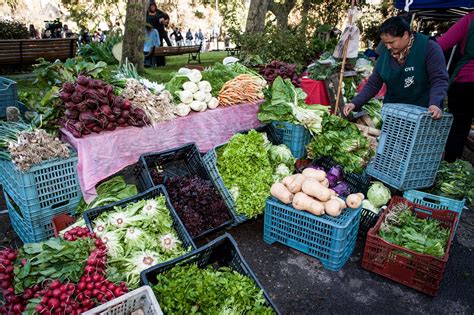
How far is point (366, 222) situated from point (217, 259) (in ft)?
6.08

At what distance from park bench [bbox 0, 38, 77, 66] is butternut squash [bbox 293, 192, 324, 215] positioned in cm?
912

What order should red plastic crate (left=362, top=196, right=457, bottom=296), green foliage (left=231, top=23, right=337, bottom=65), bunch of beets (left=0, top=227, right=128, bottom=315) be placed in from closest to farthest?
bunch of beets (left=0, top=227, right=128, bottom=315), red plastic crate (left=362, top=196, right=457, bottom=296), green foliage (left=231, top=23, right=337, bottom=65)

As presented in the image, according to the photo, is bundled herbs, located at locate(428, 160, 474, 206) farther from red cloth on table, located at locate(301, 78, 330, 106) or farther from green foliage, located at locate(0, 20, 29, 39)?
green foliage, located at locate(0, 20, 29, 39)

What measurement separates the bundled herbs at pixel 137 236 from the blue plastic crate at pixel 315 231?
1.04 meters

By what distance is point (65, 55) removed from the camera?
10141 millimetres

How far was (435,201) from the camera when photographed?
349 centimetres

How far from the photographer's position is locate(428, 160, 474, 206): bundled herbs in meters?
3.40

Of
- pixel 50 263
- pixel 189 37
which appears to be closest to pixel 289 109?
pixel 50 263

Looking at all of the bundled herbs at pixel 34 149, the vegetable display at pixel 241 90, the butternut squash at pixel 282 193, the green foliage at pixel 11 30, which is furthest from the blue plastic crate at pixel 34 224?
the green foliage at pixel 11 30

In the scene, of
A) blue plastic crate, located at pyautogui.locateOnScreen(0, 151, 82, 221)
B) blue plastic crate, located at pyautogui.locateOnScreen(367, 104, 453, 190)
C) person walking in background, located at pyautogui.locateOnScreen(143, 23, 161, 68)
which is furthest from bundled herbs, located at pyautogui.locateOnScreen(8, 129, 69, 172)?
person walking in background, located at pyautogui.locateOnScreen(143, 23, 161, 68)

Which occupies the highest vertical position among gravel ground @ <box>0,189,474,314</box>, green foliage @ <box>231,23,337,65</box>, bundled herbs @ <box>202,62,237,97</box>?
green foliage @ <box>231,23,337,65</box>

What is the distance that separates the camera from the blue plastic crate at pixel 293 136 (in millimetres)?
4367

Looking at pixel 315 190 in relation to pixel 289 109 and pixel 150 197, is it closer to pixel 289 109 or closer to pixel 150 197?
pixel 150 197

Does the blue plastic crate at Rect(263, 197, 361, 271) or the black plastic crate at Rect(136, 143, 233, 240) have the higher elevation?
the black plastic crate at Rect(136, 143, 233, 240)
